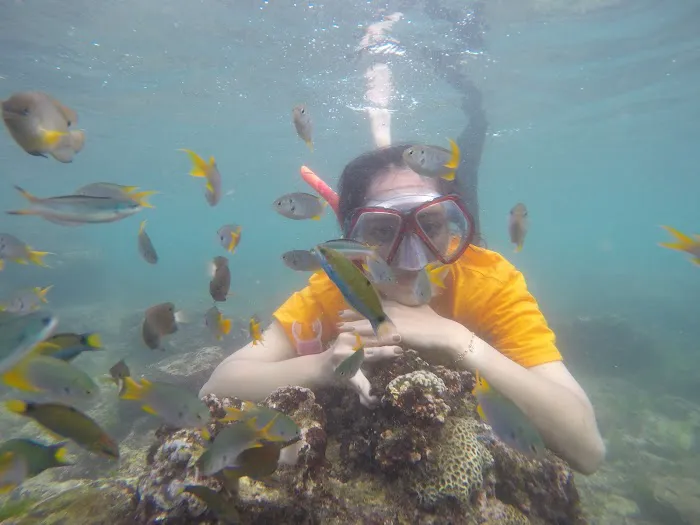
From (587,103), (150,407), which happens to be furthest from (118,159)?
(150,407)

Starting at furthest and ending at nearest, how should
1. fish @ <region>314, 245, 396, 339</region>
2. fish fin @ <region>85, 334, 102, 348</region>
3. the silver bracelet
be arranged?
the silver bracelet
fish fin @ <region>85, 334, 102, 348</region>
fish @ <region>314, 245, 396, 339</region>

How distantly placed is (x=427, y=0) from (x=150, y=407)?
15.8 m

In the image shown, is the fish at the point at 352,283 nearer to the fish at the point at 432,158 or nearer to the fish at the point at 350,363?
the fish at the point at 350,363

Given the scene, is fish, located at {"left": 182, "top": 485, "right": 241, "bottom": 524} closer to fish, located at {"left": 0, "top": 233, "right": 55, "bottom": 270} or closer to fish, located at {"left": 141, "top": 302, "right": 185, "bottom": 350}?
fish, located at {"left": 141, "top": 302, "right": 185, "bottom": 350}

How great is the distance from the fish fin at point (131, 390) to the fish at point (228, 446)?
0.50m

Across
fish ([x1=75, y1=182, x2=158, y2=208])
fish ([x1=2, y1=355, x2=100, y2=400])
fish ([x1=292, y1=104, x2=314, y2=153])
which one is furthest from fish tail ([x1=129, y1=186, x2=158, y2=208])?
fish ([x1=292, y1=104, x2=314, y2=153])

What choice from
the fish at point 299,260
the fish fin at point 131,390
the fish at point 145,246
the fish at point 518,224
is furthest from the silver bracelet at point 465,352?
the fish at point 145,246

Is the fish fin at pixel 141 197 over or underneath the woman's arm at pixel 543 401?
over

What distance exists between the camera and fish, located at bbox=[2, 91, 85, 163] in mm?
2195

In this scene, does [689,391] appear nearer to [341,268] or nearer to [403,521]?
[403,521]

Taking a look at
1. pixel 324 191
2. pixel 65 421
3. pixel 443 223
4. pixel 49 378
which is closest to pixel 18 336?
pixel 49 378

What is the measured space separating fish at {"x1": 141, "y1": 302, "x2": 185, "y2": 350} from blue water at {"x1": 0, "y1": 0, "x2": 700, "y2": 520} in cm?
537

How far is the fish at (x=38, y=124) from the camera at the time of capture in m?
2.20

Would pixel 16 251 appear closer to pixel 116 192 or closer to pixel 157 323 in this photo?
pixel 116 192
